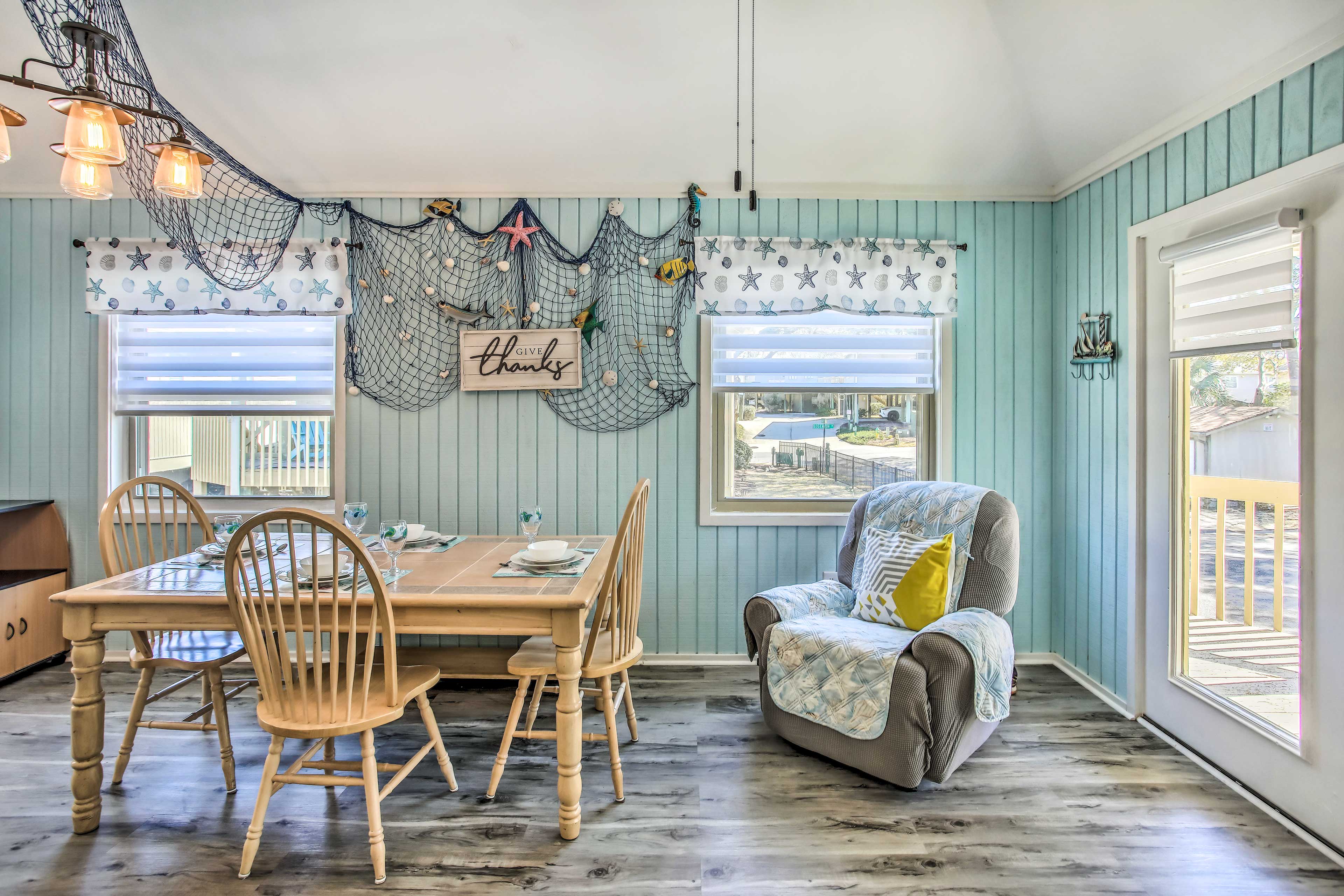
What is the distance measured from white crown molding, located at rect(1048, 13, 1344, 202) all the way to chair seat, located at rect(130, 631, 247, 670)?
341 cm

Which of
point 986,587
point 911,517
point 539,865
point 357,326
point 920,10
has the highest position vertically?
point 920,10

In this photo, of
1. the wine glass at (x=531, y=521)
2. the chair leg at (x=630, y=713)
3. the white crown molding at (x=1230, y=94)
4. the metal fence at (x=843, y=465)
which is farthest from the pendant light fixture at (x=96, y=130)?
the white crown molding at (x=1230, y=94)

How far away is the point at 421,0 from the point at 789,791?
112 inches

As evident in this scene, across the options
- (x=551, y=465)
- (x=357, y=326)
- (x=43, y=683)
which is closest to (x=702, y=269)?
(x=551, y=465)

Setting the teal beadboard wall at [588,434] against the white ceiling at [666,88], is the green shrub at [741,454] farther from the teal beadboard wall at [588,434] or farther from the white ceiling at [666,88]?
the white ceiling at [666,88]

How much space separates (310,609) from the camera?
1846mm

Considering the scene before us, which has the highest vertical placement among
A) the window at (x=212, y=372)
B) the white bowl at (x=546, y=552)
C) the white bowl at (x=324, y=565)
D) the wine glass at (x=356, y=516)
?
the window at (x=212, y=372)

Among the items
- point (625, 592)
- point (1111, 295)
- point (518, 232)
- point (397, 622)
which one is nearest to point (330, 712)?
point (397, 622)

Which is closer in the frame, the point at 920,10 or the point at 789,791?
the point at 789,791

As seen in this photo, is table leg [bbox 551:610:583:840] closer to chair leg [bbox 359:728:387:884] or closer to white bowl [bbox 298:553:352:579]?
chair leg [bbox 359:728:387:884]

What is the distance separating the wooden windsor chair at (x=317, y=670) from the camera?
1.61m

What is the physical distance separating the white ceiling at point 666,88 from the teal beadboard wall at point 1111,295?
125 mm

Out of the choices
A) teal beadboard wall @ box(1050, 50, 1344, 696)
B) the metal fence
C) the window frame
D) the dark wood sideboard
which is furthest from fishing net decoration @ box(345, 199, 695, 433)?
teal beadboard wall @ box(1050, 50, 1344, 696)

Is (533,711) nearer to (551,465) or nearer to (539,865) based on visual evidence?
(539,865)
